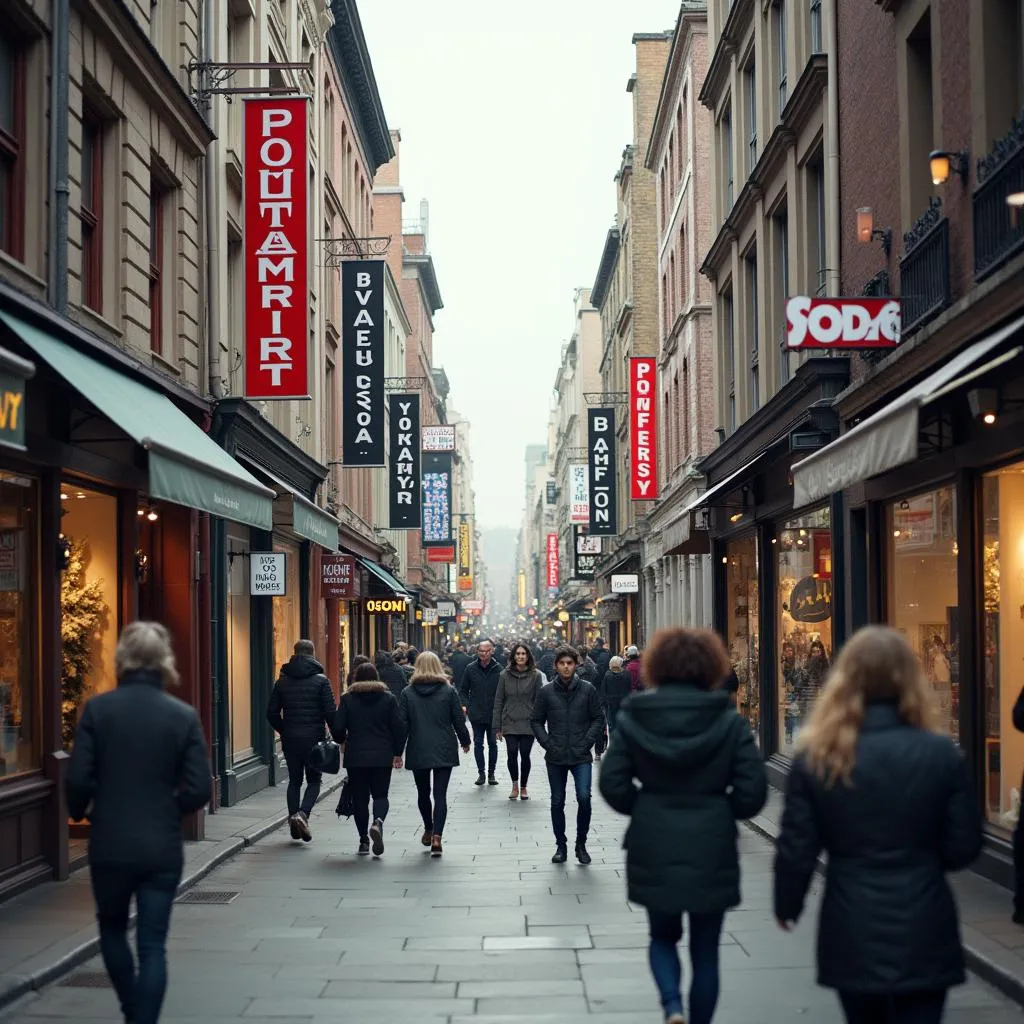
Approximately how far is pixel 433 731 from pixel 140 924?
7.31 meters

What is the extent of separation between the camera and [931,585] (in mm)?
13547

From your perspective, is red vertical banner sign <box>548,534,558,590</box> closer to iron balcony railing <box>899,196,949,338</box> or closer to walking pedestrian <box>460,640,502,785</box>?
walking pedestrian <box>460,640,502,785</box>

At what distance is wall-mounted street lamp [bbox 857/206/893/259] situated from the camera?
49.1ft

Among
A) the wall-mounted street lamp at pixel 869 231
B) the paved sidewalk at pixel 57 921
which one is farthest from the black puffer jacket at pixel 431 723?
the wall-mounted street lamp at pixel 869 231

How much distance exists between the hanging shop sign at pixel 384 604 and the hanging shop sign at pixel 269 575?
1849cm

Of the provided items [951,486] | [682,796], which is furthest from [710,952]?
[951,486]

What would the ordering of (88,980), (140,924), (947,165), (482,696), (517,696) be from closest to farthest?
(140,924) → (88,980) → (947,165) → (517,696) → (482,696)

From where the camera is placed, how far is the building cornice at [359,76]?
1261 inches

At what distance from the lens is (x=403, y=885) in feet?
40.1

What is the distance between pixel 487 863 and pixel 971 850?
881 cm

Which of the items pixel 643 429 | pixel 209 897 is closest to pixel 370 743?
pixel 209 897

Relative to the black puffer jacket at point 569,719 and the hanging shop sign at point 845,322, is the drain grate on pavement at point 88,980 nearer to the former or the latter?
the black puffer jacket at point 569,719

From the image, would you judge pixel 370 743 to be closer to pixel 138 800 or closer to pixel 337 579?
pixel 138 800

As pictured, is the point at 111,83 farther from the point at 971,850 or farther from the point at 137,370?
the point at 971,850
